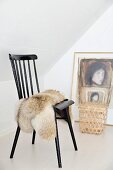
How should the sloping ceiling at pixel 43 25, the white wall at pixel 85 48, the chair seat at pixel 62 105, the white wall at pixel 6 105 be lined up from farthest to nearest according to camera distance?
the white wall at pixel 85 48 → the white wall at pixel 6 105 → the chair seat at pixel 62 105 → the sloping ceiling at pixel 43 25

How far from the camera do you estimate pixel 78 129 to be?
308 cm

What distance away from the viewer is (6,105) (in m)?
2.85

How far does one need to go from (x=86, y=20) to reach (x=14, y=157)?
75.1 inches

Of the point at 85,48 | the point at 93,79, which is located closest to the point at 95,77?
the point at 93,79

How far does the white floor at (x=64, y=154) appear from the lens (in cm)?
208

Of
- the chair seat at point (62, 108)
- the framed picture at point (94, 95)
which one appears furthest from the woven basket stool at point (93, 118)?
the chair seat at point (62, 108)

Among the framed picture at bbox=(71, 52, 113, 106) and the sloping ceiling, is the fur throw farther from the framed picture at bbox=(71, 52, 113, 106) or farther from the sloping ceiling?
the framed picture at bbox=(71, 52, 113, 106)

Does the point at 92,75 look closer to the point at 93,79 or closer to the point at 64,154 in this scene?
the point at 93,79

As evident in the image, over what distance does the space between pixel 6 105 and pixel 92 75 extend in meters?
1.29

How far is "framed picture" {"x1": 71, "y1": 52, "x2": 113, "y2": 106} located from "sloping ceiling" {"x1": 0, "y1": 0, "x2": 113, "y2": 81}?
12.4 inches

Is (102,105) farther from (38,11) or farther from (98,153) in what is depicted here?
(38,11)

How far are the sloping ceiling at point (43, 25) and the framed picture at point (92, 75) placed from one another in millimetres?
315

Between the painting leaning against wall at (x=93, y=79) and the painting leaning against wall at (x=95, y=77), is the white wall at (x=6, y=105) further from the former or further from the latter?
the painting leaning against wall at (x=95, y=77)

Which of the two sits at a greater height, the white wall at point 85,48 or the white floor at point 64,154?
the white wall at point 85,48
